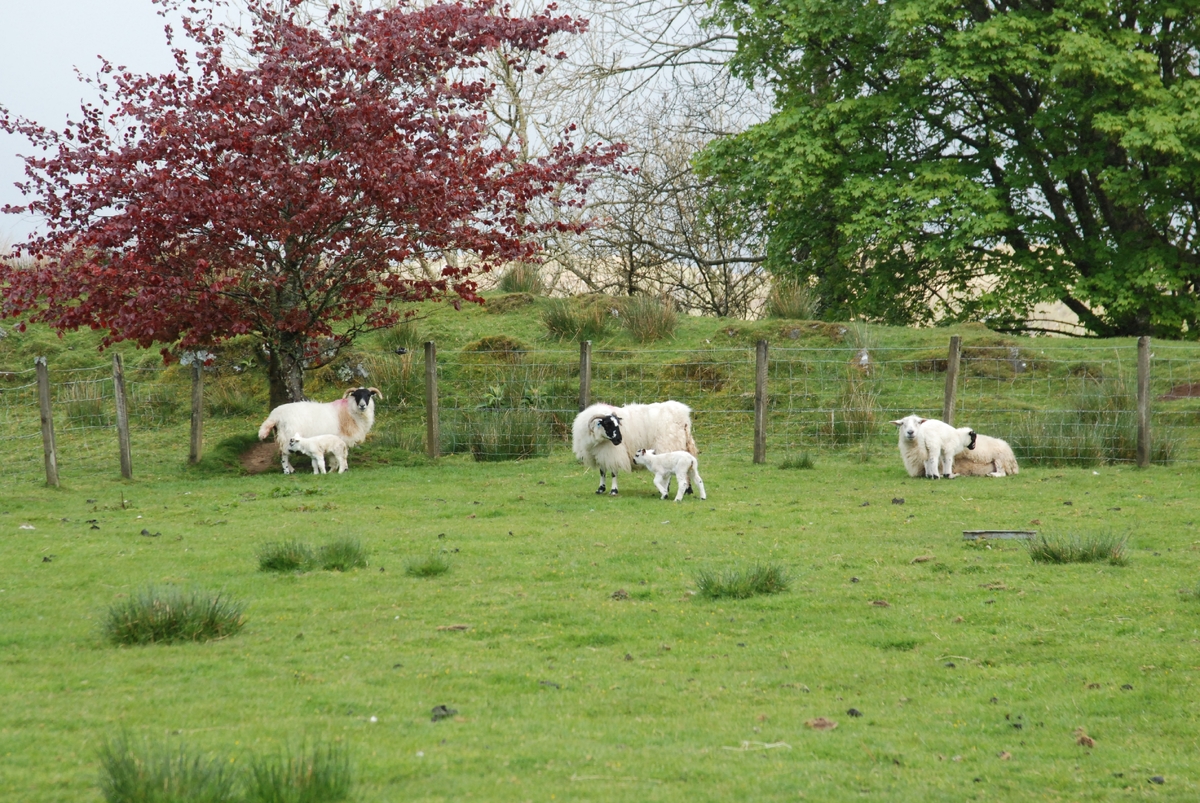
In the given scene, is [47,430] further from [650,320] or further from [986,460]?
[986,460]

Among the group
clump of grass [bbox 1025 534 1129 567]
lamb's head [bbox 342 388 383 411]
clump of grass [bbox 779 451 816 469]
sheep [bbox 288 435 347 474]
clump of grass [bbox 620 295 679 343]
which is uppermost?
clump of grass [bbox 620 295 679 343]

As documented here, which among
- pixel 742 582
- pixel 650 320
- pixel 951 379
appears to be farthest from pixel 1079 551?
pixel 650 320

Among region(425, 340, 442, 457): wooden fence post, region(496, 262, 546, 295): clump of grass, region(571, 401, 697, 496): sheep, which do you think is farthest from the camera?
region(496, 262, 546, 295): clump of grass

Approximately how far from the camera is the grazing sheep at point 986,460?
1499 centimetres

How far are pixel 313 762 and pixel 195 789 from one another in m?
0.40

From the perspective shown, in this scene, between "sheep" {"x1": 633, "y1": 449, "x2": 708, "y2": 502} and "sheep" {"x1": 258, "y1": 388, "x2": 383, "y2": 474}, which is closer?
"sheep" {"x1": 633, "y1": 449, "x2": 708, "y2": 502}

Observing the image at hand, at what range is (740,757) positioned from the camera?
467 centimetres

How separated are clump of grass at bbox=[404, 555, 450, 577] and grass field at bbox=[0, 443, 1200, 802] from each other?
3.9 inches

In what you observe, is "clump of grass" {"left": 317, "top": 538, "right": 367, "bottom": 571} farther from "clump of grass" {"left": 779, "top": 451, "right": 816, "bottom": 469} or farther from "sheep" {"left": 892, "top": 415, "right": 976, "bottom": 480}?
"sheep" {"left": 892, "top": 415, "right": 976, "bottom": 480}

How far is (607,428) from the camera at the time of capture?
A: 12664mm

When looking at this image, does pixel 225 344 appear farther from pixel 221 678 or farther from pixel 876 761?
pixel 876 761

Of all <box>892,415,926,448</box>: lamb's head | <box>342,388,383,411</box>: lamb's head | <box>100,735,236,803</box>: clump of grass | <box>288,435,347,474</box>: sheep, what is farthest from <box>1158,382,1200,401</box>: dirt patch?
<box>100,735,236,803</box>: clump of grass

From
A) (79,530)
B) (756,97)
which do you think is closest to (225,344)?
(79,530)

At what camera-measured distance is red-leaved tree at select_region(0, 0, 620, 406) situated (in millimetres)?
15148
